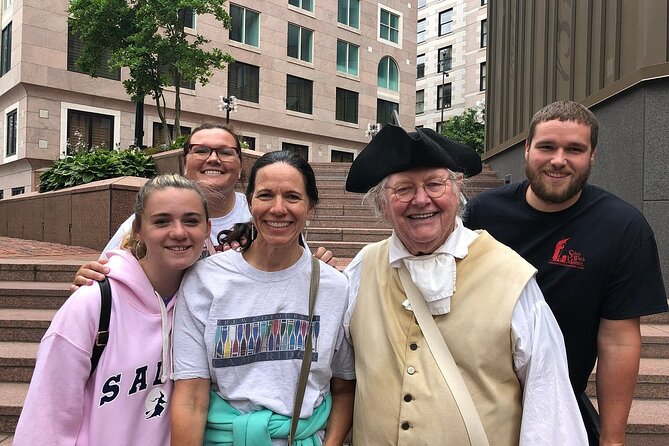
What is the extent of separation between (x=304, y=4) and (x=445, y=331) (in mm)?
30908

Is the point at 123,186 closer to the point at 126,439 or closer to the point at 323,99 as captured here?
the point at 126,439

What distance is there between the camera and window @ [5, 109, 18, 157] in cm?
2272

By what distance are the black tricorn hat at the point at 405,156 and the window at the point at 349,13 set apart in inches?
1259

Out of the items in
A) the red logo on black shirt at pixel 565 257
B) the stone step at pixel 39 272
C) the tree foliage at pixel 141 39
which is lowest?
the stone step at pixel 39 272

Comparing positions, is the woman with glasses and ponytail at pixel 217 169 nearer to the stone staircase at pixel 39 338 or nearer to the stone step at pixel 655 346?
the stone staircase at pixel 39 338

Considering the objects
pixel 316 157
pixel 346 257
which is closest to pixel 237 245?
pixel 346 257

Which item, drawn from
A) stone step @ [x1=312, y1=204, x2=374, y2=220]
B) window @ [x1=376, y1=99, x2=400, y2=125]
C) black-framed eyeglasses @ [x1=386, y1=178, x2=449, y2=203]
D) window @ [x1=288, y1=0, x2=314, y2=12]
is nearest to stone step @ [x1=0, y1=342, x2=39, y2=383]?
black-framed eyeglasses @ [x1=386, y1=178, x2=449, y2=203]

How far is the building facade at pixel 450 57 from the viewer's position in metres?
41.5

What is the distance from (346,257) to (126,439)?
6155mm

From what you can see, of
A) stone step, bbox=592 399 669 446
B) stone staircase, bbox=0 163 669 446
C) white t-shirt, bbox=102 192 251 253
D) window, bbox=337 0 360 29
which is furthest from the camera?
window, bbox=337 0 360 29

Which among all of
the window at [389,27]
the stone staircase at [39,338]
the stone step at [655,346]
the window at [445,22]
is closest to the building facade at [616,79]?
the stone step at [655,346]

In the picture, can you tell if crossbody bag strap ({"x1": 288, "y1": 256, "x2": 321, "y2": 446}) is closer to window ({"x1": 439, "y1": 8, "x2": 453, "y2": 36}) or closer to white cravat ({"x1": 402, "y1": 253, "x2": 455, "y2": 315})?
white cravat ({"x1": 402, "y1": 253, "x2": 455, "y2": 315})

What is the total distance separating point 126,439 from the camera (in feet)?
6.45

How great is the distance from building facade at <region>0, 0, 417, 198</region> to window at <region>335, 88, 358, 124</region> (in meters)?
0.06
